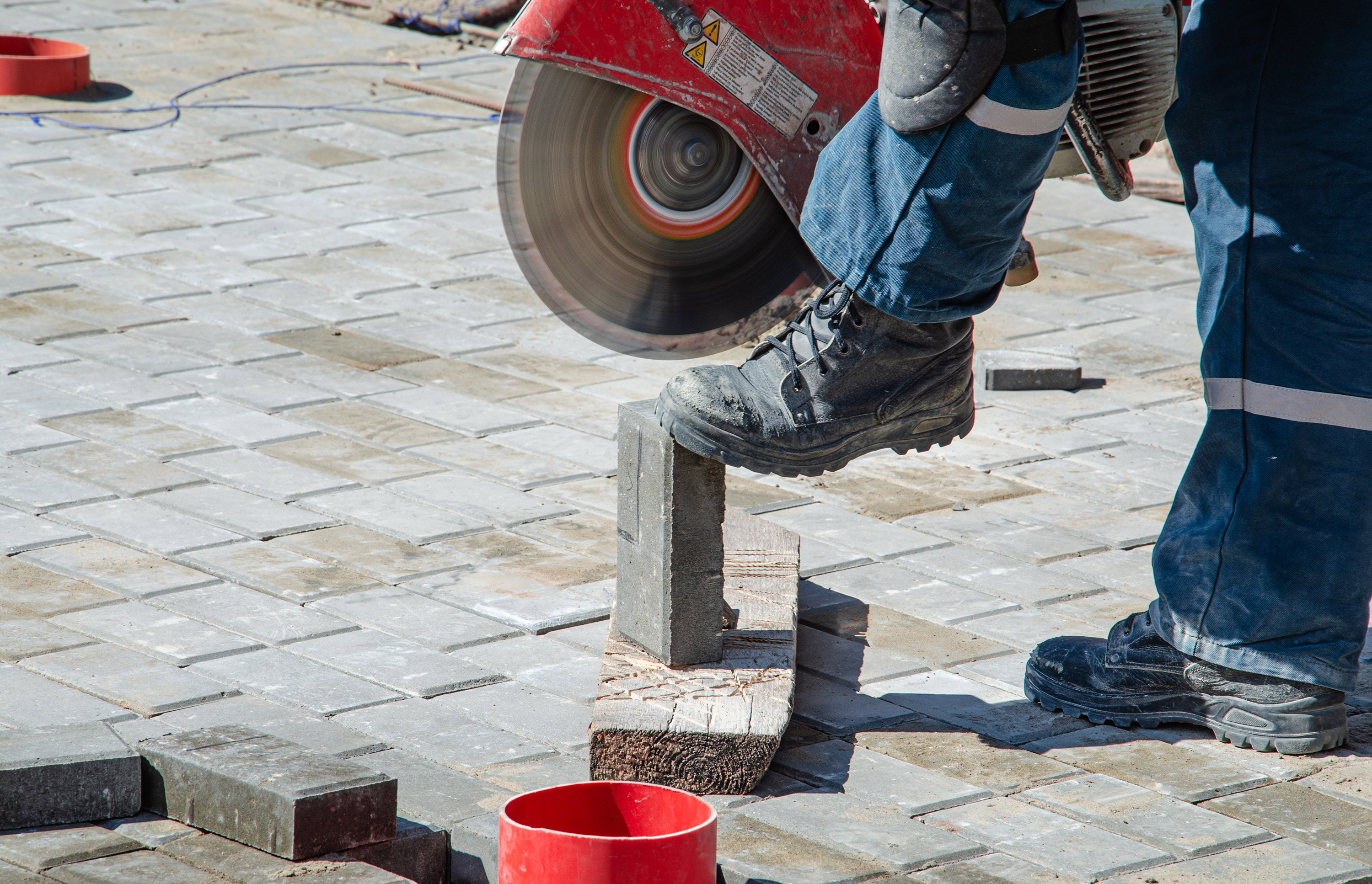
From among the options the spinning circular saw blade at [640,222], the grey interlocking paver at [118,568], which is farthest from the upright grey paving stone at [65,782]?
the spinning circular saw blade at [640,222]

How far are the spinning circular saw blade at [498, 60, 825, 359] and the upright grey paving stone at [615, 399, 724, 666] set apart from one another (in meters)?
0.97

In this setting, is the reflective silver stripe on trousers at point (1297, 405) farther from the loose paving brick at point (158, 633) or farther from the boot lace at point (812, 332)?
the loose paving brick at point (158, 633)

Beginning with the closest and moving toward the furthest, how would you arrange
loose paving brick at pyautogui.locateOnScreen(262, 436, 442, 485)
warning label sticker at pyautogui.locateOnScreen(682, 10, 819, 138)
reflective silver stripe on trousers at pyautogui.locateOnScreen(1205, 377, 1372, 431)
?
reflective silver stripe on trousers at pyautogui.locateOnScreen(1205, 377, 1372, 431) → warning label sticker at pyautogui.locateOnScreen(682, 10, 819, 138) → loose paving brick at pyautogui.locateOnScreen(262, 436, 442, 485)

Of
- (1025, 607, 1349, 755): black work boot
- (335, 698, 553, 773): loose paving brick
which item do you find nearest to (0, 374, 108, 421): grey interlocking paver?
(335, 698, 553, 773): loose paving brick

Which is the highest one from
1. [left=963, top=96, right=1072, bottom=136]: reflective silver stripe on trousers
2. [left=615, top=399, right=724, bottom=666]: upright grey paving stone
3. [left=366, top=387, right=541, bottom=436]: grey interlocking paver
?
[left=963, top=96, right=1072, bottom=136]: reflective silver stripe on trousers

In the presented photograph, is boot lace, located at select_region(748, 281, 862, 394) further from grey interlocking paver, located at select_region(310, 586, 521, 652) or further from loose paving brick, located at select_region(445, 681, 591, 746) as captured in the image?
grey interlocking paver, located at select_region(310, 586, 521, 652)

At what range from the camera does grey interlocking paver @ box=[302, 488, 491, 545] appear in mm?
3764

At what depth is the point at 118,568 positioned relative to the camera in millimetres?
3469

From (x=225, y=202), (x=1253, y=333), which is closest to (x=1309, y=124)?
(x=1253, y=333)

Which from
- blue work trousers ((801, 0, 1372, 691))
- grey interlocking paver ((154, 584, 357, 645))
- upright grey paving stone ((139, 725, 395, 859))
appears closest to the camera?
upright grey paving stone ((139, 725, 395, 859))

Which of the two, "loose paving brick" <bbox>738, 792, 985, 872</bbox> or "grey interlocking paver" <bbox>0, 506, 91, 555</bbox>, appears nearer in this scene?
"loose paving brick" <bbox>738, 792, 985, 872</bbox>

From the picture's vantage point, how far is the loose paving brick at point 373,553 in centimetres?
355

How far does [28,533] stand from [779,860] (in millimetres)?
1998

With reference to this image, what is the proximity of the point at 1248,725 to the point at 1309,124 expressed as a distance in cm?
105
